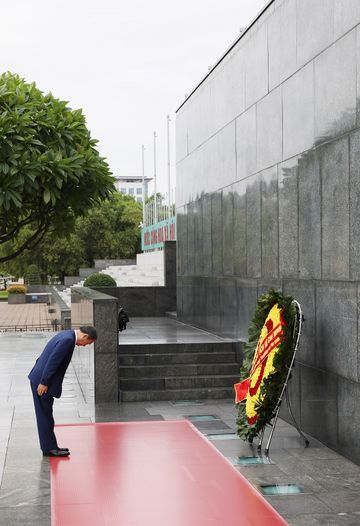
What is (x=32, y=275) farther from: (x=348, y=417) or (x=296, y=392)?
(x=348, y=417)

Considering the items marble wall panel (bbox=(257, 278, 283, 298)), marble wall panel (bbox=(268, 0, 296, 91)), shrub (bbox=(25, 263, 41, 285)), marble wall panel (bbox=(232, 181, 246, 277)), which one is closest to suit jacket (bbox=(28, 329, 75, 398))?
marble wall panel (bbox=(257, 278, 283, 298))

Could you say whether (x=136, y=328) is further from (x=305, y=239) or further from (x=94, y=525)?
(x=94, y=525)

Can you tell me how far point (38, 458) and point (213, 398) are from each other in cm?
446

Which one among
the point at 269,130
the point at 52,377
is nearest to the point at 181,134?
the point at 269,130

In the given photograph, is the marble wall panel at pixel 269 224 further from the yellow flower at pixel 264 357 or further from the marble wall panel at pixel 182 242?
the marble wall panel at pixel 182 242

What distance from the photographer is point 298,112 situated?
1102cm

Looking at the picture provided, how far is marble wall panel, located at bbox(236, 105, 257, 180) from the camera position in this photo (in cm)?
1341

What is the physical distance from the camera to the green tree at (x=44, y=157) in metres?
13.8

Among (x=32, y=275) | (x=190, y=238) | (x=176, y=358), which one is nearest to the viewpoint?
(x=176, y=358)

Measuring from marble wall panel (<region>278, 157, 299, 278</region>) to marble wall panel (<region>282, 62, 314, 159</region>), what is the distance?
24cm

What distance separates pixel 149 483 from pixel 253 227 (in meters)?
6.07

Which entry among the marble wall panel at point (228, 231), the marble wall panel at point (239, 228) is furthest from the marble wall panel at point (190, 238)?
the marble wall panel at point (239, 228)

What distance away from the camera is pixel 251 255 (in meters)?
13.6

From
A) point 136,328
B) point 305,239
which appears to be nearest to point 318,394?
point 305,239
